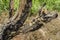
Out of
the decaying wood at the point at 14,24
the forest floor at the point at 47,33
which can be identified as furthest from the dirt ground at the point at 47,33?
the decaying wood at the point at 14,24

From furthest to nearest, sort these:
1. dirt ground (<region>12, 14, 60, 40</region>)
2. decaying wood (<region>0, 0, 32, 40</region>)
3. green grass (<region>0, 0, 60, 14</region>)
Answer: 1. green grass (<region>0, 0, 60, 14</region>)
2. dirt ground (<region>12, 14, 60, 40</region>)
3. decaying wood (<region>0, 0, 32, 40</region>)

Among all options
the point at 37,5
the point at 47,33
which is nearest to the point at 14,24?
the point at 47,33

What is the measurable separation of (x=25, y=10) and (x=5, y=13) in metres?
3.17

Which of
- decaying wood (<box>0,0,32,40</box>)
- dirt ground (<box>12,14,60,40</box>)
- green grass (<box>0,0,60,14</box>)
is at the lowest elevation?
dirt ground (<box>12,14,60,40</box>)

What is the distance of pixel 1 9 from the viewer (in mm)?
5312

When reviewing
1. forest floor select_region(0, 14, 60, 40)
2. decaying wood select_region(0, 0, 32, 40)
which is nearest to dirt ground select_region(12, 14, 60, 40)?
forest floor select_region(0, 14, 60, 40)

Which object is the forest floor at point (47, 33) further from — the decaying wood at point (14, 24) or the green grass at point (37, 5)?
the green grass at point (37, 5)

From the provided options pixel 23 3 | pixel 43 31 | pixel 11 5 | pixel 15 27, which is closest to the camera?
pixel 23 3

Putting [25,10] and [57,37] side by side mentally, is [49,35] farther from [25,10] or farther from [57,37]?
[25,10]

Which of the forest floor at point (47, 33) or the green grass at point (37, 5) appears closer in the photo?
the forest floor at point (47, 33)

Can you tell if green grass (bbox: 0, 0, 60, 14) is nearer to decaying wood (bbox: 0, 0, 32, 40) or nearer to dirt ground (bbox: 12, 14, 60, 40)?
dirt ground (bbox: 12, 14, 60, 40)

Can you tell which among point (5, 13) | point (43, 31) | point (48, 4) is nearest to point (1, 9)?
point (5, 13)

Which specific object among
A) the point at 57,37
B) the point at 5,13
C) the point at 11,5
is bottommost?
the point at 57,37

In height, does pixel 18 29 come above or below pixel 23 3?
below
